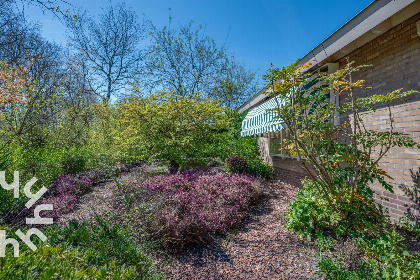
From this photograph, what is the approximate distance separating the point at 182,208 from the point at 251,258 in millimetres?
2013

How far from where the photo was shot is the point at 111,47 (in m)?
19.4

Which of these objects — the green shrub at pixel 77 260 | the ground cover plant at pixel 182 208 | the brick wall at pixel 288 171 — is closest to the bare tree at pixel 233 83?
the brick wall at pixel 288 171

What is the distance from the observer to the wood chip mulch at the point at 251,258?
355cm

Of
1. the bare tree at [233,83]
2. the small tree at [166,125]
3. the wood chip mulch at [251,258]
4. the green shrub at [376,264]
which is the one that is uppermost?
the bare tree at [233,83]

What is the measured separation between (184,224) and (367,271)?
3006 mm

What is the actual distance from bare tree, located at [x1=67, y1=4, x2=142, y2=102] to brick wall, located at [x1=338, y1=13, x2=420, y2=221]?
18.6 metres

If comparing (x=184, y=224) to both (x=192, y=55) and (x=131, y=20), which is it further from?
(x=131, y=20)

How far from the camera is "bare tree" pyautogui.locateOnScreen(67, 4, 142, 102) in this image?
18.7m

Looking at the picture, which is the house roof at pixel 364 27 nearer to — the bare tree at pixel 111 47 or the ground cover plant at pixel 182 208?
the ground cover plant at pixel 182 208

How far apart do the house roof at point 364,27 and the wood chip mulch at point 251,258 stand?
383 cm

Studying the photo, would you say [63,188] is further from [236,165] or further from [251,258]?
[251,258]

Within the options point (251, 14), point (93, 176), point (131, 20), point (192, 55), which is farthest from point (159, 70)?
point (93, 176)

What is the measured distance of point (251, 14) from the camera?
11984mm

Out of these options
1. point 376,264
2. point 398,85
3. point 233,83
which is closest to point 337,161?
point 376,264
